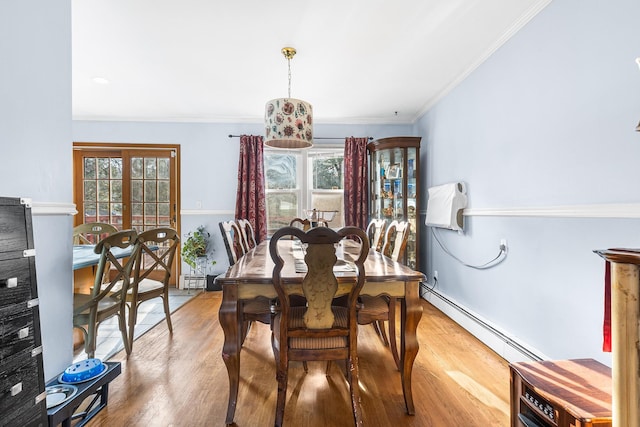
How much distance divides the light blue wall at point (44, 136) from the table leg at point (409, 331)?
1797mm

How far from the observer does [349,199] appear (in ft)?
15.0

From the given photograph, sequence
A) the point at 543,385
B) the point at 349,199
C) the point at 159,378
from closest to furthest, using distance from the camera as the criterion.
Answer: the point at 543,385
the point at 159,378
the point at 349,199

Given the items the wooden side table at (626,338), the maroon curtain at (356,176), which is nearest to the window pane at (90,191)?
the maroon curtain at (356,176)

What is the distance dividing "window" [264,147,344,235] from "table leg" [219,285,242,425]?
10.2 feet

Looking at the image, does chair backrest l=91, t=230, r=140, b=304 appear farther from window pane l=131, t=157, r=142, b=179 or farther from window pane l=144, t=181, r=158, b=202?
window pane l=131, t=157, r=142, b=179

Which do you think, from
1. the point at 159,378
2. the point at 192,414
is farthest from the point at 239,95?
the point at 192,414

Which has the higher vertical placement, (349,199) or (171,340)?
(349,199)

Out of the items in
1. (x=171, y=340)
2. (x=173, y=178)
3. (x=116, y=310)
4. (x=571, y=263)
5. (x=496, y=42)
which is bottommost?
(x=171, y=340)

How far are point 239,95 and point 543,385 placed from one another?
3.69 m

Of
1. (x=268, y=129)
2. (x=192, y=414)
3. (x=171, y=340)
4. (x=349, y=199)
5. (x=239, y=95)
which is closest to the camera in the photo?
(x=192, y=414)

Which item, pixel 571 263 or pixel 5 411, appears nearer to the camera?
pixel 5 411

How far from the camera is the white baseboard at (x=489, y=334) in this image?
7.11ft

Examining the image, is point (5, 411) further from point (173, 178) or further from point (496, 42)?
point (173, 178)

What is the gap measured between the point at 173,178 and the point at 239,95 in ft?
5.63
